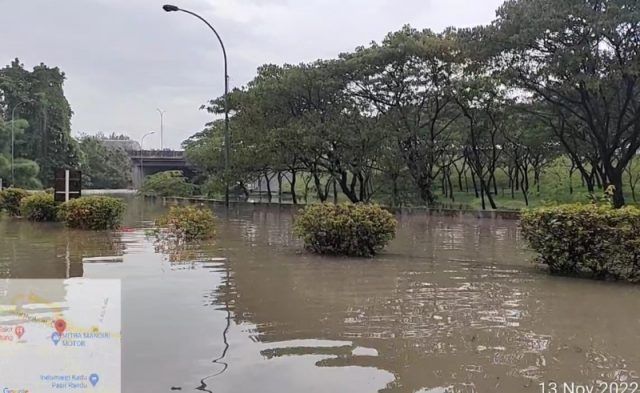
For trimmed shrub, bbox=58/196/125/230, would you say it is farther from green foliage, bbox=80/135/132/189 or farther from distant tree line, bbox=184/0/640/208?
green foliage, bbox=80/135/132/189

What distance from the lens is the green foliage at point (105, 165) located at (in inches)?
3191

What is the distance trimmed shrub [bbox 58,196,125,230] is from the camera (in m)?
16.6

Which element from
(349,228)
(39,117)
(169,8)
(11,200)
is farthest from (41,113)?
(349,228)

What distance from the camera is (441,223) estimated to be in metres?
22.0

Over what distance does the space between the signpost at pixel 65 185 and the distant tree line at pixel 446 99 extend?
8.09 meters

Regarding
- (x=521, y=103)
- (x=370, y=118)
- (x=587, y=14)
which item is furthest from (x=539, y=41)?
(x=370, y=118)

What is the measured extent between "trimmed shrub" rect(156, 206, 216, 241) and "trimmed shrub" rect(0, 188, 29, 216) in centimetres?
1322

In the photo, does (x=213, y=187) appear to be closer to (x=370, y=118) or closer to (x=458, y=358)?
(x=370, y=118)

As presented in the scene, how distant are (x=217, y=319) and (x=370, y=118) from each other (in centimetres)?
2353

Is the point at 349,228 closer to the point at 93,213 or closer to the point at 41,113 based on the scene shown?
the point at 93,213

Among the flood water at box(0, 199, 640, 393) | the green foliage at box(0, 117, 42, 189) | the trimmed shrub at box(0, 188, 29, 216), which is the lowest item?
the flood water at box(0, 199, 640, 393)

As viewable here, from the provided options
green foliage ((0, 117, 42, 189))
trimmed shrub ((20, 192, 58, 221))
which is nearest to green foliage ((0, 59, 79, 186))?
green foliage ((0, 117, 42, 189))

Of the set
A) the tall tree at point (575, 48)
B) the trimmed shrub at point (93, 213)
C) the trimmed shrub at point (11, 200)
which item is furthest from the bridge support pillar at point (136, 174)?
the tall tree at point (575, 48)

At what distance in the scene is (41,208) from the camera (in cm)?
2027
